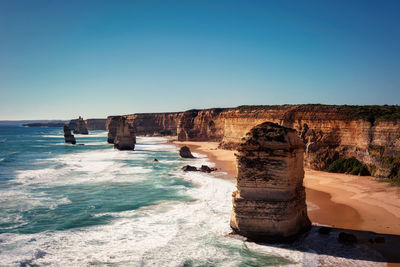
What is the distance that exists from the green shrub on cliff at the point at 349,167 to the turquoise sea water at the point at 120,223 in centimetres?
904

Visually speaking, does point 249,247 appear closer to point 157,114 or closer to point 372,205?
point 372,205

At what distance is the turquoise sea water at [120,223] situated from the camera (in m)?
10.7

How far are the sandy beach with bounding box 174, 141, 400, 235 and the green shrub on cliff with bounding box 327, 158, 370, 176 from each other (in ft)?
3.09

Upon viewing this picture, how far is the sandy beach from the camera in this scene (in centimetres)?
1350

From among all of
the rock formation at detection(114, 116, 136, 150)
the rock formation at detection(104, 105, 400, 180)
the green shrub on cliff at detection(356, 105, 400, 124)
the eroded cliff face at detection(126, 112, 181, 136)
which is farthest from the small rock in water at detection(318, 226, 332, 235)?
the eroded cliff face at detection(126, 112, 181, 136)

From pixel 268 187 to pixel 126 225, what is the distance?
22.1 ft

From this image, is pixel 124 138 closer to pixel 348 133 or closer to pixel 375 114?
pixel 348 133

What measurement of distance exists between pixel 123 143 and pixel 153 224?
40679 mm

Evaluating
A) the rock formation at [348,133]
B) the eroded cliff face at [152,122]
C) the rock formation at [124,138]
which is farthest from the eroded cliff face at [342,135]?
the eroded cliff face at [152,122]

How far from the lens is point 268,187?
11648mm

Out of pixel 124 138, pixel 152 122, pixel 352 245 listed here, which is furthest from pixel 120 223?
pixel 152 122

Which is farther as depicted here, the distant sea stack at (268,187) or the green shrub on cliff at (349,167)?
the green shrub on cliff at (349,167)

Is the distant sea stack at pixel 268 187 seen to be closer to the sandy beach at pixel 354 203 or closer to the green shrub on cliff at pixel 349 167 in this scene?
the sandy beach at pixel 354 203

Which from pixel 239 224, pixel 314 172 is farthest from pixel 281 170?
pixel 314 172
